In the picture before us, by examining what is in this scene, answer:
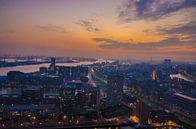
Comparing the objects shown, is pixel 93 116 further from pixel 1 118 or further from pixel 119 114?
pixel 1 118

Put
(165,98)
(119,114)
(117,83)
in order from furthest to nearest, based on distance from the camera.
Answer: (117,83) < (165,98) < (119,114)

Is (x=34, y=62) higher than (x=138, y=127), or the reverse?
(x=34, y=62)

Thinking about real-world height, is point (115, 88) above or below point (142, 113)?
above

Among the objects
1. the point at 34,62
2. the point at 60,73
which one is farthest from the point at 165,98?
the point at 34,62

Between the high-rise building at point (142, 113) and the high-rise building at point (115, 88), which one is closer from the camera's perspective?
the high-rise building at point (142, 113)

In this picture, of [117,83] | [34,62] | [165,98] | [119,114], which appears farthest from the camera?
[34,62]

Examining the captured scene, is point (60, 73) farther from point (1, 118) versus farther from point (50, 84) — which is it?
point (1, 118)

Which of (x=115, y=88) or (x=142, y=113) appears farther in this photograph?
(x=115, y=88)

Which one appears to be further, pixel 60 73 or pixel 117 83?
pixel 60 73

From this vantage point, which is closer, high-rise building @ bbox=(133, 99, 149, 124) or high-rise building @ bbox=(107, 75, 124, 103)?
high-rise building @ bbox=(133, 99, 149, 124)

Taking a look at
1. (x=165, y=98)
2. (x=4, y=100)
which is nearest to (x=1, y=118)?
(x=4, y=100)
